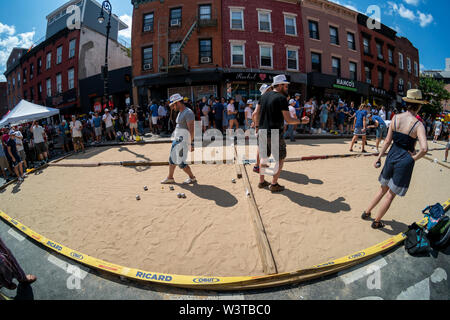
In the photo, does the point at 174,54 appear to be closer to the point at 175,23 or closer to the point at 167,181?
the point at 175,23

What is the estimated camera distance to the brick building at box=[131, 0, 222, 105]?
55.2ft

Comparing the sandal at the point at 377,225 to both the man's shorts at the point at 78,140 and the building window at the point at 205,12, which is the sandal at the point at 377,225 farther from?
the building window at the point at 205,12

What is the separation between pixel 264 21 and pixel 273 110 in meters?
17.5

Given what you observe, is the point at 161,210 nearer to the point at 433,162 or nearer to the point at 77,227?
the point at 77,227

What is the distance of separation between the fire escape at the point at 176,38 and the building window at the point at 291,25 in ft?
21.4

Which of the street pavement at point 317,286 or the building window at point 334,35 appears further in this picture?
the building window at point 334,35

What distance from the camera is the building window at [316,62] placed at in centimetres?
1904

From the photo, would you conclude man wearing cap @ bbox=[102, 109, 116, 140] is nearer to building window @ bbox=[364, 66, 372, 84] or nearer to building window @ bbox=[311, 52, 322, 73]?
building window @ bbox=[311, 52, 322, 73]

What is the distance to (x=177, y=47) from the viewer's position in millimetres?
17469

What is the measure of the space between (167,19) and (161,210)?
1903 cm

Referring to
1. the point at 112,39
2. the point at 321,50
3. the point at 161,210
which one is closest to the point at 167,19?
the point at 112,39

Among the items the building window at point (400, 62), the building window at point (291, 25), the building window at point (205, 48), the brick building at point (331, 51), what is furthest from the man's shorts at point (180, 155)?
the building window at point (400, 62)

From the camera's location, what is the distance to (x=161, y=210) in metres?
4.34

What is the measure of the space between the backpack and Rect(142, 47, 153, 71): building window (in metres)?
19.9
